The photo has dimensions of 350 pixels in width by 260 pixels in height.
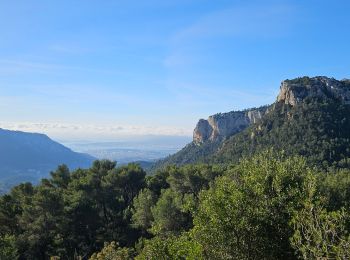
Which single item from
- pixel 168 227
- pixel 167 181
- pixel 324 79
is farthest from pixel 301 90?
pixel 168 227

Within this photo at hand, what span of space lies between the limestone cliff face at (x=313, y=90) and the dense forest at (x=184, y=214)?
107675mm

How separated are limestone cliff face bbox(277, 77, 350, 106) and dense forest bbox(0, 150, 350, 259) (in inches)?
4239

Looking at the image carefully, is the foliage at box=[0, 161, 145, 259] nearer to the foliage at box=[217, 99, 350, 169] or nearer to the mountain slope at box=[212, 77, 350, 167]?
the foliage at box=[217, 99, 350, 169]

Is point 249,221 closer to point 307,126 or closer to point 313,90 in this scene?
point 307,126

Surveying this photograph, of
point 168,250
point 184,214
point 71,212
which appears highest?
point 168,250

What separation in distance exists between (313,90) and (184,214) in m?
129

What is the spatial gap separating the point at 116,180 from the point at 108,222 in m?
7.12

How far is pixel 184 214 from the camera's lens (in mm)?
50625

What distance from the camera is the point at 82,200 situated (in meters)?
51.7

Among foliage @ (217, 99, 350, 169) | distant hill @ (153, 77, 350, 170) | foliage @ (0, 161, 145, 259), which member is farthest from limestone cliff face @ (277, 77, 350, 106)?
foliage @ (0, 161, 145, 259)

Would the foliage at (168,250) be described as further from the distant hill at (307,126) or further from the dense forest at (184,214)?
the distant hill at (307,126)

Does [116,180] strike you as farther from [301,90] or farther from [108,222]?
[301,90]

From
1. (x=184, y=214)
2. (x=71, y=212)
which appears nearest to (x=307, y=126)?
(x=184, y=214)

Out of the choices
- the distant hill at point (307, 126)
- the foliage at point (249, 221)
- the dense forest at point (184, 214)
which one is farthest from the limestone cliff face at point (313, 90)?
the foliage at point (249, 221)
